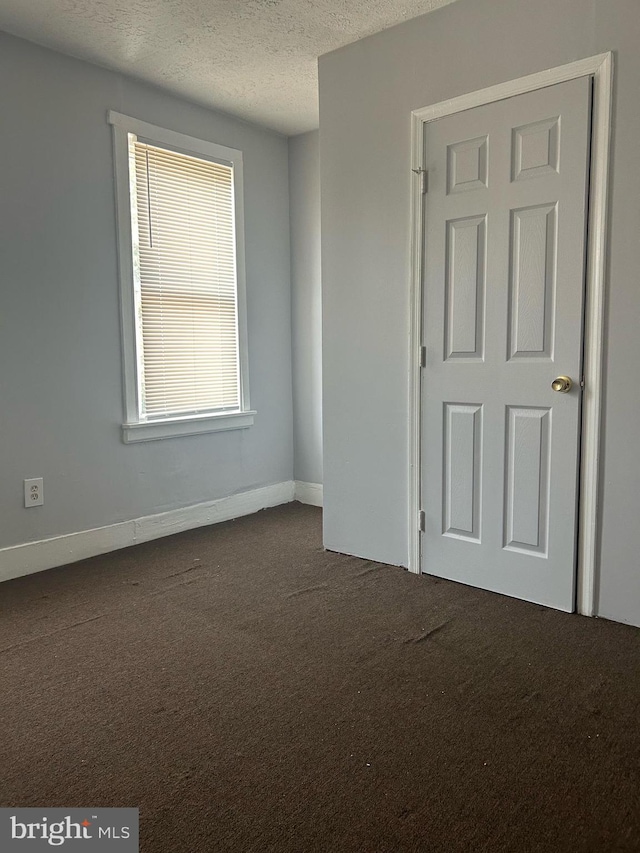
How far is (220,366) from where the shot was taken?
159 inches

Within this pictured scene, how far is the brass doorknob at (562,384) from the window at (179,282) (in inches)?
84.8

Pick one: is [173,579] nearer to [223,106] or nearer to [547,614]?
[547,614]

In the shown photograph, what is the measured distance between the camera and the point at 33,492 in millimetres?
3125

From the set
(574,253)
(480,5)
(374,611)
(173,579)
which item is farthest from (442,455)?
(480,5)

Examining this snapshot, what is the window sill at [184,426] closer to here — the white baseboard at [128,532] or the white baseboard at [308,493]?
the white baseboard at [128,532]

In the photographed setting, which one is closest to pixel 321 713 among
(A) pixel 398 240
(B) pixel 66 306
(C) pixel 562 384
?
(C) pixel 562 384

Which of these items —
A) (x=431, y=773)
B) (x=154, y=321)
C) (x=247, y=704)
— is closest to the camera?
(x=431, y=773)

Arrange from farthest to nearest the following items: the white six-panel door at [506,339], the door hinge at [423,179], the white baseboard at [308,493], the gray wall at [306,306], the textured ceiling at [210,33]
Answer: the white baseboard at [308,493], the gray wall at [306,306], the door hinge at [423,179], the textured ceiling at [210,33], the white six-panel door at [506,339]

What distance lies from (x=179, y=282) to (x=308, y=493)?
172 centimetres

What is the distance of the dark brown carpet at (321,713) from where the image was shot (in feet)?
4.90

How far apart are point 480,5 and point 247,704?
9.33 ft

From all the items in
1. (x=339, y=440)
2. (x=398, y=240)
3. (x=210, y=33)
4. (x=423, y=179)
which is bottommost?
(x=339, y=440)

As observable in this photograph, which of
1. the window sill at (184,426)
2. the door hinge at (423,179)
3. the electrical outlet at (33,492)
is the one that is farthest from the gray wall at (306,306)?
the electrical outlet at (33,492)

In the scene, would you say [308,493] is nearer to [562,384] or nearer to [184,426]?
[184,426]
